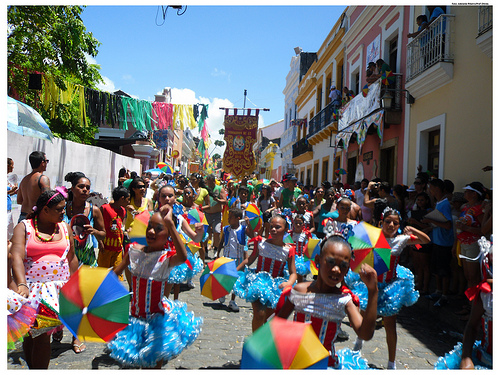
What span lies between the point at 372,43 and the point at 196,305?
1200 centimetres

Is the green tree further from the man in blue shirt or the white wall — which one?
the man in blue shirt

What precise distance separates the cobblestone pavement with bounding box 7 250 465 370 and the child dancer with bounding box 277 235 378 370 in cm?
156

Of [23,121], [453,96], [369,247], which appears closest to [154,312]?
[369,247]

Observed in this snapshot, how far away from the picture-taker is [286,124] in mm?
37188

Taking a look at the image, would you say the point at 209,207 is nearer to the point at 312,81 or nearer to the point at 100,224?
the point at 100,224

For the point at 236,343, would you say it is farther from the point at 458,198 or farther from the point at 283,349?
the point at 458,198

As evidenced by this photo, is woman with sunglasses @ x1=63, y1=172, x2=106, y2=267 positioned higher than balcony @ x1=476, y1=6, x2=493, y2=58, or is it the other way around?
balcony @ x1=476, y1=6, x2=493, y2=58

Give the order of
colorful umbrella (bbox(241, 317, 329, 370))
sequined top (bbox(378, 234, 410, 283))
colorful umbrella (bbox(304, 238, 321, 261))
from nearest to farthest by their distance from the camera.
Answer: colorful umbrella (bbox(241, 317, 329, 370)) < sequined top (bbox(378, 234, 410, 283)) < colorful umbrella (bbox(304, 238, 321, 261))

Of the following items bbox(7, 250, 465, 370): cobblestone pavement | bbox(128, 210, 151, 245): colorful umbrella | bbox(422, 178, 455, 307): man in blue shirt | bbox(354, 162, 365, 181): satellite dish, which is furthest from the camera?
bbox(354, 162, 365, 181): satellite dish

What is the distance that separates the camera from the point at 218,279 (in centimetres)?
380

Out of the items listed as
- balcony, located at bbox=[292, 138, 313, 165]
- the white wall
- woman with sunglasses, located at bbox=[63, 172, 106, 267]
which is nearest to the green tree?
the white wall

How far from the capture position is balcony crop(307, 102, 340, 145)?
58.2ft

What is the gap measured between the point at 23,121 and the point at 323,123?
14234mm

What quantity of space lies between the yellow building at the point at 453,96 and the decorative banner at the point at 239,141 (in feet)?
41.8
